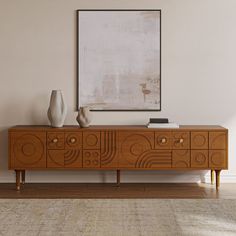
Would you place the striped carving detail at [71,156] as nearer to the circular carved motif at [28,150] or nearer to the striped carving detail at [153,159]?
the circular carved motif at [28,150]

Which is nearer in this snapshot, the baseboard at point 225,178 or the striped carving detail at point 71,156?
the striped carving detail at point 71,156

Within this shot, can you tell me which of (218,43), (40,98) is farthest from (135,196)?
(218,43)

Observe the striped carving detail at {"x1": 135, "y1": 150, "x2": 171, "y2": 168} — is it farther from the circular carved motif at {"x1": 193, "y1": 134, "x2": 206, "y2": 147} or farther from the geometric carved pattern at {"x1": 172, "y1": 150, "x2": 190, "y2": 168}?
the circular carved motif at {"x1": 193, "y1": 134, "x2": 206, "y2": 147}

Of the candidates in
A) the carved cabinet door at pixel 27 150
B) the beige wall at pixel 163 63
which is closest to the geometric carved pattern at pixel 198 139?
the beige wall at pixel 163 63

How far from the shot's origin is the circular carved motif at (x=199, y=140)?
5.12 meters

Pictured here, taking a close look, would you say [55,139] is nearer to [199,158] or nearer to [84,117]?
[84,117]

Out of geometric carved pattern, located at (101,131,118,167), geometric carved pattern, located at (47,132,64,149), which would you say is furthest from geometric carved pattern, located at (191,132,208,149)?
geometric carved pattern, located at (47,132,64,149)

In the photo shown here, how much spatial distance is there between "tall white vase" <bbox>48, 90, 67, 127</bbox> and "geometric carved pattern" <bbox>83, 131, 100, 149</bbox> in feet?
0.98

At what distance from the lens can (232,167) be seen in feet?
18.0

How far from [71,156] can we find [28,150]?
0.41 metres

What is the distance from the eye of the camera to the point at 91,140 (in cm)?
514

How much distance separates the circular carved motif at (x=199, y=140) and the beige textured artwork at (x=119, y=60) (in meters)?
0.56

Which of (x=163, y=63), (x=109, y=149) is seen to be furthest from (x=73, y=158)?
(x=163, y=63)

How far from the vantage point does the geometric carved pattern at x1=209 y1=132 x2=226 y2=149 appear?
5.13 m
